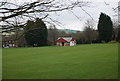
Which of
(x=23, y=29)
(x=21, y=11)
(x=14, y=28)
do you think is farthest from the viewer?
(x=23, y=29)

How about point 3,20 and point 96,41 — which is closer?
point 3,20

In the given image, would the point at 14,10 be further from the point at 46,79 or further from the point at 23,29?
the point at 46,79

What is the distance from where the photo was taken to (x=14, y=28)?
2678mm

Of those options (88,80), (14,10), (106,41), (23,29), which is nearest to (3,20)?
(14,10)

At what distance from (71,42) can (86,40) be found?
14.0ft

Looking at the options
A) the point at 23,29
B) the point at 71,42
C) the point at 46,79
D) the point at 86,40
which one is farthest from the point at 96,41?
the point at 23,29

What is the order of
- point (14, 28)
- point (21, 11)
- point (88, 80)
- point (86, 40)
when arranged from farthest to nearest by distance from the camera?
1. point (86, 40)
2. point (88, 80)
3. point (14, 28)
4. point (21, 11)

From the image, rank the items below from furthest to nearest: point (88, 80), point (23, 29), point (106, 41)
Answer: point (106, 41)
point (88, 80)
point (23, 29)

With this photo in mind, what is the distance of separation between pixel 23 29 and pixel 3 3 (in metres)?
0.47

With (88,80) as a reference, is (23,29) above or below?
above

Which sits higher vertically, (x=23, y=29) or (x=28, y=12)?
(x=28, y=12)

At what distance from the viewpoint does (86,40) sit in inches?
2235

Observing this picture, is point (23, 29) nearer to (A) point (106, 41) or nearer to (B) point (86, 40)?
(A) point (106, 41)

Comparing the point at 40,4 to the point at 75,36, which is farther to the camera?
the point at 75,36
